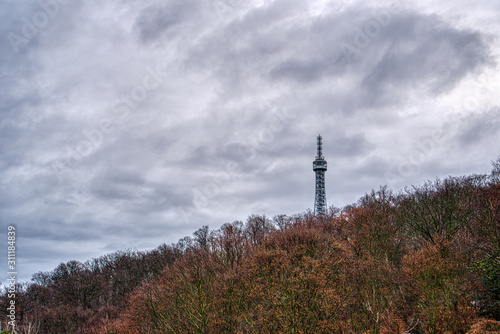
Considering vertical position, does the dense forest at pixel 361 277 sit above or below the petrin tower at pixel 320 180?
below

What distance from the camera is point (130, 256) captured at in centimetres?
10950

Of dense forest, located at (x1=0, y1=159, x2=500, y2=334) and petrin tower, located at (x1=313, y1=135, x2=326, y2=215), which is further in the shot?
petrin tower, located at (x1=313, y1=135, x2=326, y2=215)

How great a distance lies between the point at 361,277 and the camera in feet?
136

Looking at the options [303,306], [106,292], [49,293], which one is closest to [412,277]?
[303,306]

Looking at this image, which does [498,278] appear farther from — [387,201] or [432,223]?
[387,201]

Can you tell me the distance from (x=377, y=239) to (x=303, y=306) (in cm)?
1976

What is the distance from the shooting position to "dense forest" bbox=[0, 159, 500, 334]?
34.0 m

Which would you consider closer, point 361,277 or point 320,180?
point 361,277

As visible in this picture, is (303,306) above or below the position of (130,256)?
below

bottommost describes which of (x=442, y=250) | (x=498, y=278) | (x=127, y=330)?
(x=127, y=330)

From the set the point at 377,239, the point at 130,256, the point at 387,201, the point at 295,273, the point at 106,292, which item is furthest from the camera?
the point at 130,256

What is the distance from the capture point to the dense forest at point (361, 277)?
34000 mm

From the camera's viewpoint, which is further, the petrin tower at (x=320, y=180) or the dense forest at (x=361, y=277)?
the petrin tower at (x=320, y=180)

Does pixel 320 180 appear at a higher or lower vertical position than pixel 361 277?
higher
